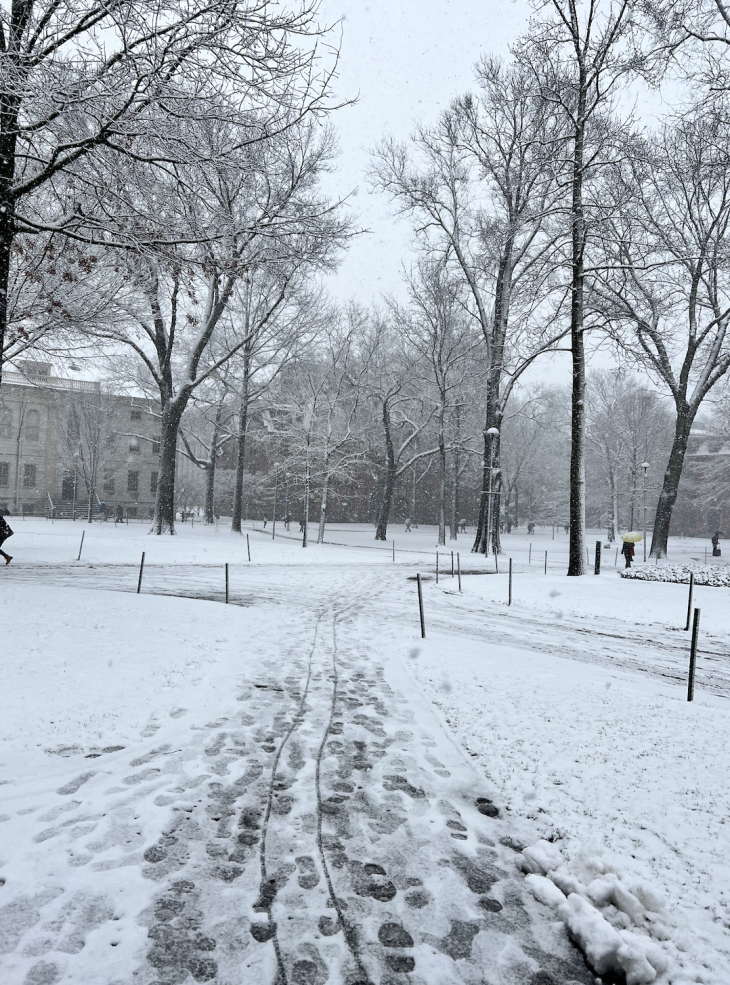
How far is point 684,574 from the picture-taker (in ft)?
55.4

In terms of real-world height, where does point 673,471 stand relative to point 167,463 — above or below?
above

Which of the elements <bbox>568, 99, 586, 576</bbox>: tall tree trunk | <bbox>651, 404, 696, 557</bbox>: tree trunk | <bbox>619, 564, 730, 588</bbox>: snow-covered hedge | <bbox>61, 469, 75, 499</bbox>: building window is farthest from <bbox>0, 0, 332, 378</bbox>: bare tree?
<bbox>61, 469, 75, 499</bbox>: building window

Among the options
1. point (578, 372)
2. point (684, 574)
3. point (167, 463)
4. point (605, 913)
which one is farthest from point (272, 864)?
point (167, 463)

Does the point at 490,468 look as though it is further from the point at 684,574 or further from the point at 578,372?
the point at 684,574

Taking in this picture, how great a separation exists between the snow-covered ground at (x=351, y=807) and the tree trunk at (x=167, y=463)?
16529 millimetres

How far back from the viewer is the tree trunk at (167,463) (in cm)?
2492

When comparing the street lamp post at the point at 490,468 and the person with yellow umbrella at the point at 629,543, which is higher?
the street lamp post at the point at 490,468

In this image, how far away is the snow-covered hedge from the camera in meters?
15.8

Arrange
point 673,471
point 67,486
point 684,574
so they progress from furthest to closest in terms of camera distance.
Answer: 1. point 67,486
2. point 673,471
3. point 684,574

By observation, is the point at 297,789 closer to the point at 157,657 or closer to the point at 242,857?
the point at 242,857

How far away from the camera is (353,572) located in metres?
19.6

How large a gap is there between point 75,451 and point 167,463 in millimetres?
16876

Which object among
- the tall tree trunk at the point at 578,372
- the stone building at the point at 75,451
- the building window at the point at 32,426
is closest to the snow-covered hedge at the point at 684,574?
the tall tree trunk at the point at 578,372

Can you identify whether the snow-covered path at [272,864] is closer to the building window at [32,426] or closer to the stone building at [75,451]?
the stone building at [75,451]
